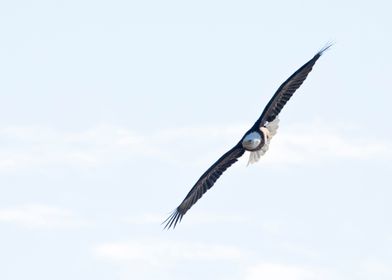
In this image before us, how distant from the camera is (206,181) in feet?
143

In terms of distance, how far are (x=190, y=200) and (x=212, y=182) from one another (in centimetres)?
89

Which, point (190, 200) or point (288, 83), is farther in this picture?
point (190, 200)

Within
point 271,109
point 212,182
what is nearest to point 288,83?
point 271,109

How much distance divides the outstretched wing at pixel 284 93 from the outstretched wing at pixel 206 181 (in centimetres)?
181

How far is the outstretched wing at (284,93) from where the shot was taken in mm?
40531

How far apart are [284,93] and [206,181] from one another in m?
4.25

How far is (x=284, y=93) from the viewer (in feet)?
135

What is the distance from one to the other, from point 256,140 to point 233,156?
6.86 ft

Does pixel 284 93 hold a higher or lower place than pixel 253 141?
higher

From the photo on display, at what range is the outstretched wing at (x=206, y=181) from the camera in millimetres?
42787

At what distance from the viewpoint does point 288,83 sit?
1603 inches

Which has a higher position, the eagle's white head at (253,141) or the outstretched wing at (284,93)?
the outstretched wing at (284,93)

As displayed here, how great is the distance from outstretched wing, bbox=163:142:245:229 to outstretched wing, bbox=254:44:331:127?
5.94ft

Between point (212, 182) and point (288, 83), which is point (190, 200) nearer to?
point (212, 182)
